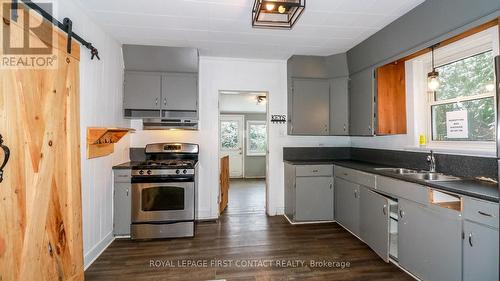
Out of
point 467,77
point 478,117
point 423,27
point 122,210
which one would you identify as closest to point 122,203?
point 122,210

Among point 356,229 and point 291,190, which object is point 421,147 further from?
point 291,190

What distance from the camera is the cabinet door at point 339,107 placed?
141 inches

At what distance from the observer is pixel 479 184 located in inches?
75.1

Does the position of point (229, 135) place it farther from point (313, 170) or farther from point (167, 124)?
point (313, 170)

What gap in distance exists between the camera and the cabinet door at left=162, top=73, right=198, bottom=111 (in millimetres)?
3381

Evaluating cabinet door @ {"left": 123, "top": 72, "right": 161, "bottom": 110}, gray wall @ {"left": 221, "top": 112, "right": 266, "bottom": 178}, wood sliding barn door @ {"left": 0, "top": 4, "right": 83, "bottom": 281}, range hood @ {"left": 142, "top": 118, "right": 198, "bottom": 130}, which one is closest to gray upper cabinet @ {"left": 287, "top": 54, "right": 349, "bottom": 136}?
range hood @ {"left": 142, "top": 118, "right": 198, "bottom": 130}

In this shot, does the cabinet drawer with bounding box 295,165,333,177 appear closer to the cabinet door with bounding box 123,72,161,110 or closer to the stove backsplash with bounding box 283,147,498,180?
the stove backsplash with bounding box 283,147,498,180

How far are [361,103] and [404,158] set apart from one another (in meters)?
0.89

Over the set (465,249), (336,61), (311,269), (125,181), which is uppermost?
(336,61)

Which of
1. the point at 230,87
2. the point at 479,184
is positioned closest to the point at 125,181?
the point at 230,87

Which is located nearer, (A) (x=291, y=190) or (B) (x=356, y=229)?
(B) (x=356, y=229)

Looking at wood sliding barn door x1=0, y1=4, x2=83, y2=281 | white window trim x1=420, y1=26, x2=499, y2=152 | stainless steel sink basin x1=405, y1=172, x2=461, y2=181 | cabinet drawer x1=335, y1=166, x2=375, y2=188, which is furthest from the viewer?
cabinet drawer x1=335, y1=166, x2=375, y2=188

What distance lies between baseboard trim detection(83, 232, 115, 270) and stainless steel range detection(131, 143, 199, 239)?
0.26 meters

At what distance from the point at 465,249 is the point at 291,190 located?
213 cm
